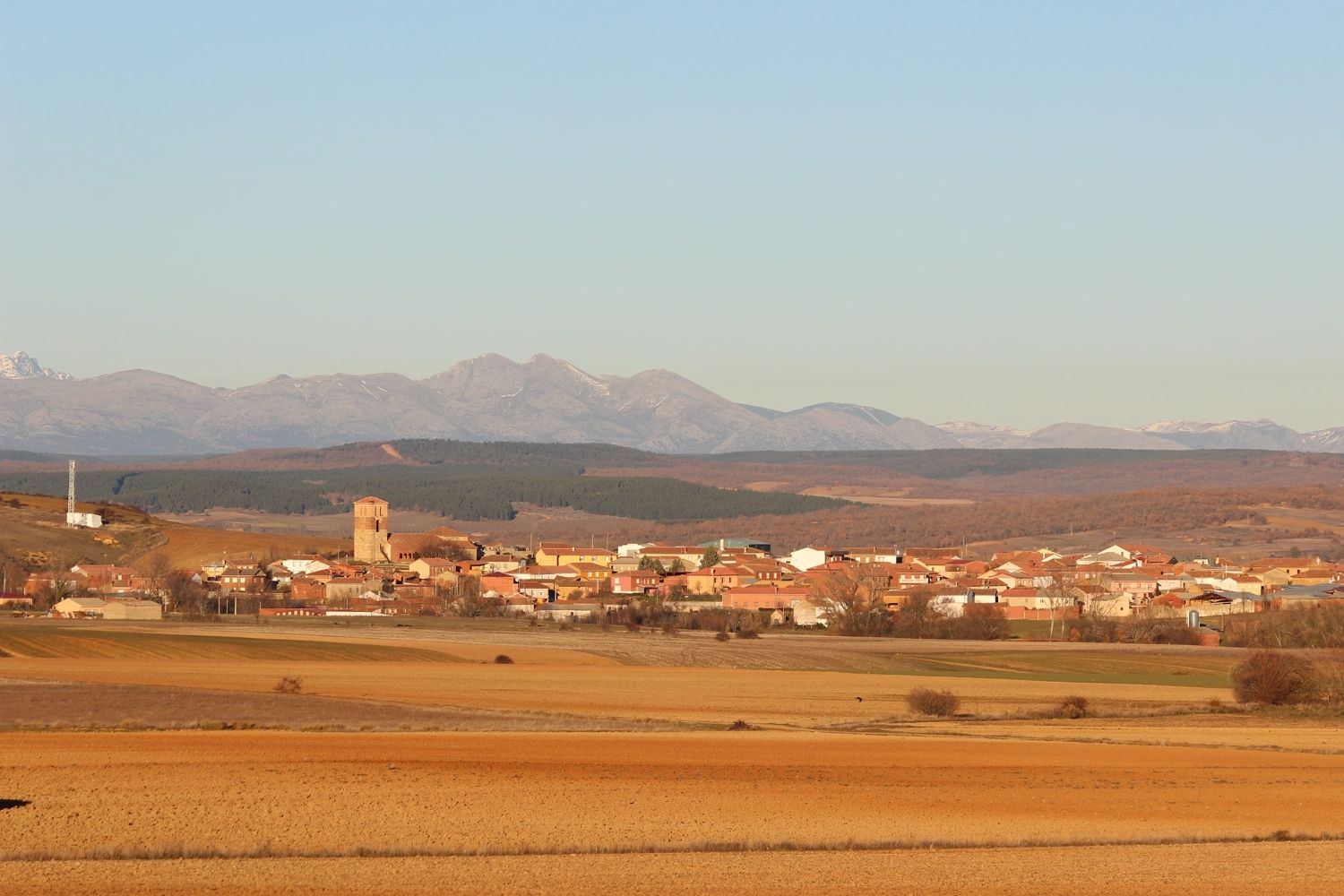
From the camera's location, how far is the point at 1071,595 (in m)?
110

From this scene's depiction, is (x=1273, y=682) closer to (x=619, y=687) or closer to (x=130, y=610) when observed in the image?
(x=619, y=687)

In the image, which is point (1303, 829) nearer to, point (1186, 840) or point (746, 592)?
point (1186, 840)

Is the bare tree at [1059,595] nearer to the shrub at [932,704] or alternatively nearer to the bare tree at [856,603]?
the bare tree at [856,603]

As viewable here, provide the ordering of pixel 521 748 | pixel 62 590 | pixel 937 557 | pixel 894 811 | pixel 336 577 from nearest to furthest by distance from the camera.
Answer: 1. pixel 894 811
2. pixel 521 748
3. pixel 62 590
4. pixel 336 577
5. pixel 937 557

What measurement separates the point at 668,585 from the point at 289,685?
7725 cm

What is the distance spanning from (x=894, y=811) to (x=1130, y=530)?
572ft

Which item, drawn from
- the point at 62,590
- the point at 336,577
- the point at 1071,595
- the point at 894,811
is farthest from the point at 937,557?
the point at 894,811

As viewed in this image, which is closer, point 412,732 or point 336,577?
point 412,732

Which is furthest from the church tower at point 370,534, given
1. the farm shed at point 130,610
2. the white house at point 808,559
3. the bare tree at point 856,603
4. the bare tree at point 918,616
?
the bare tree at point 918,616

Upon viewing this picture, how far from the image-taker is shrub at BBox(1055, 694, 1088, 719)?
48.2m

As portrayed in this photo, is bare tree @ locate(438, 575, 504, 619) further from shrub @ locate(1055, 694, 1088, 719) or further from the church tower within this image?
shrub @ locate(1055, 694, 1088, 719)

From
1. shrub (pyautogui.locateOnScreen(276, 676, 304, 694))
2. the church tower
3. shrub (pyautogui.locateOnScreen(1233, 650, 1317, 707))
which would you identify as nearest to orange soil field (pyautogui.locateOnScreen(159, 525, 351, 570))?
the church tower

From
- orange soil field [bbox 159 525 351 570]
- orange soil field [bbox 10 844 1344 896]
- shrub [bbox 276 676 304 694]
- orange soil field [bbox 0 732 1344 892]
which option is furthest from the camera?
orange soil field [bbox 159 525 351 570]

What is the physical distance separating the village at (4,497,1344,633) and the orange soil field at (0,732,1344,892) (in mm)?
60340
